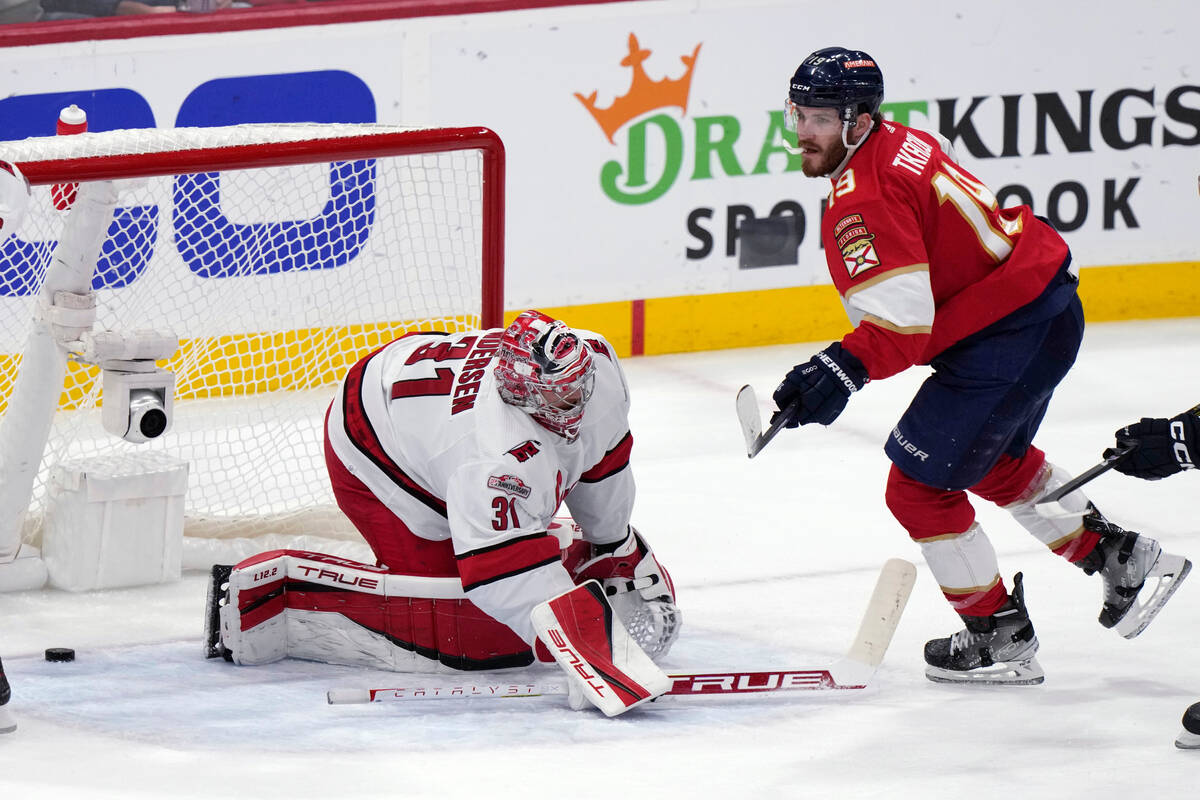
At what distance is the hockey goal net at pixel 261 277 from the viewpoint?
4.16 metres

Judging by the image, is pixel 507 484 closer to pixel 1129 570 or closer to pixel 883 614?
pixel 883 614

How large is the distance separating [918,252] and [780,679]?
80 centimetres

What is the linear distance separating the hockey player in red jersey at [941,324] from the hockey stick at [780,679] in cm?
10

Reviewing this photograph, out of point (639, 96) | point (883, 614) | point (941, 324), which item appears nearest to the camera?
point (941, 324)

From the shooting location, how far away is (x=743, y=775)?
3049 mm

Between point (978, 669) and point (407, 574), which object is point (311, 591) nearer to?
point (407, 574)

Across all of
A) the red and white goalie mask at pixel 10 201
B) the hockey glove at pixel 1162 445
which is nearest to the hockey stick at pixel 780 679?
the hockey glove at pixel 1162 445

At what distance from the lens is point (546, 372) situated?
3.21 m

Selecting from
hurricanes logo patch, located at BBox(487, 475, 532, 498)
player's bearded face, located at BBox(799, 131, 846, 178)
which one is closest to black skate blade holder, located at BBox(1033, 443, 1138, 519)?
player's bearded face, located at BBox(799, 131, 846, 178)

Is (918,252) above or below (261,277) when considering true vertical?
above

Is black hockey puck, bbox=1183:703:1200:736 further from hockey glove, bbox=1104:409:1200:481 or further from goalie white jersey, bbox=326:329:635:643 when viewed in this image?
goalie white jersey, bbox=326:329:635:643

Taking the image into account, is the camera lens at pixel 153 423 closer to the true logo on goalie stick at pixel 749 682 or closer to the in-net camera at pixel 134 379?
the in-net camera at pixel 134 379

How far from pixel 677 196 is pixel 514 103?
2.08 feet

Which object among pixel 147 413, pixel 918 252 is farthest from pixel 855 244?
pixel 147 413
